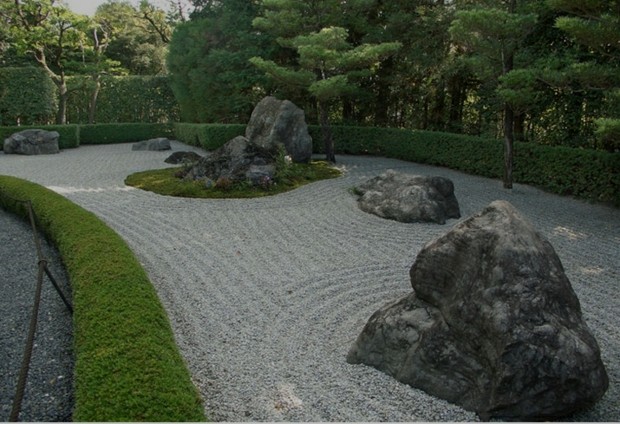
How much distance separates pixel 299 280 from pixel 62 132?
16.0 m

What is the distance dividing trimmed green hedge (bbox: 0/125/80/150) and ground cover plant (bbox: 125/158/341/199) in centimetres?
810

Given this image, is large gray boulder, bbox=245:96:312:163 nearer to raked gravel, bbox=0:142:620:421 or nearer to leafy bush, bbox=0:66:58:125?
raked gravel, bbox=0:142:620:421

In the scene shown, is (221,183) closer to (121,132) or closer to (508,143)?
(508,143)

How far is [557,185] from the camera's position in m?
10.3

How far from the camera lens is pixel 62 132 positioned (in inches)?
715

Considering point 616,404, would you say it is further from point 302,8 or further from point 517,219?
point 302,8

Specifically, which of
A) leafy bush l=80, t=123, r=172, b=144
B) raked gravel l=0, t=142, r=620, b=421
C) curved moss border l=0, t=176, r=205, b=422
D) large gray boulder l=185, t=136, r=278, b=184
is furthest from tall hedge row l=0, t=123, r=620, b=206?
curved moss border l=0, t=176, r=205, b=422

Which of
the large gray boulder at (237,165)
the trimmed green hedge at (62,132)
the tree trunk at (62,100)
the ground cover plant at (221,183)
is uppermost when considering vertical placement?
the tree trunk at (62,100)

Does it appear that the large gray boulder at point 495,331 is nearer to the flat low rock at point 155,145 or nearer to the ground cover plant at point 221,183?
the ground cover plant at point 221,183

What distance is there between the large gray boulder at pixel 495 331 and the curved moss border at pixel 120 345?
1.48 metres

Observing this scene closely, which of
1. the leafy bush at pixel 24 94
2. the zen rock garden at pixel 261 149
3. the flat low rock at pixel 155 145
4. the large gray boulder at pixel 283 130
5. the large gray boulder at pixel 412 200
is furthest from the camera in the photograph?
the leafy bush at pixel 24 94

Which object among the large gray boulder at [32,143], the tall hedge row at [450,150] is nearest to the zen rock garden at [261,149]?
the tall hedge row at [450,150]

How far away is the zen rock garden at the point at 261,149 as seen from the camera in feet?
33.8

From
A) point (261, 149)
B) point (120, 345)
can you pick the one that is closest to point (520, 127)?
point (261, 149)
